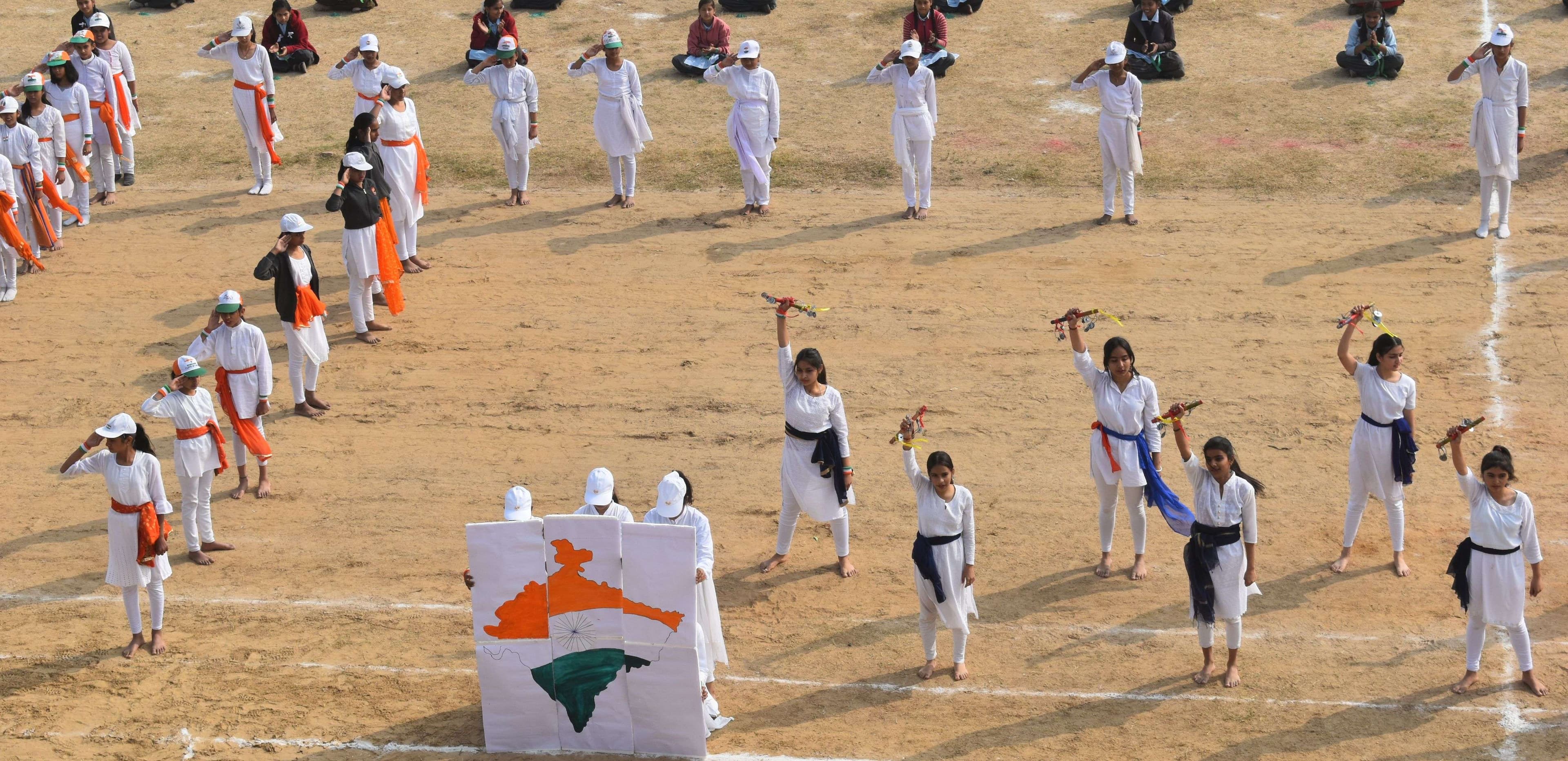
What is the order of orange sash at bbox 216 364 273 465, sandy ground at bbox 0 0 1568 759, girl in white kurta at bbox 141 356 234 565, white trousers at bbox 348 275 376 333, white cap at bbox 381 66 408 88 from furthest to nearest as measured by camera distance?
white cap at bbox 381 66 408 88
white trousers at bbox 348 275 376 333
orange sash at bbox 216 364 273 465
girl in white kurta at bbox 141 356 234 565
sandy ground at bbox 0 0 1568 759

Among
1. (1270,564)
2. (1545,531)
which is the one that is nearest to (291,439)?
(1270,564)

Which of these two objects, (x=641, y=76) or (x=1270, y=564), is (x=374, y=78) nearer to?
(x=641, y=76)

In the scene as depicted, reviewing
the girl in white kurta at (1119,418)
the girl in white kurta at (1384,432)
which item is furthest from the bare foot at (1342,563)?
the girl in white kurta at (1119,418)

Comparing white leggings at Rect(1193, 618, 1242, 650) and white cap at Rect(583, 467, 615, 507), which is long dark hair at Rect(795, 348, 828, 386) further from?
white leggings at Rect(1193, 618, 1242, 650)

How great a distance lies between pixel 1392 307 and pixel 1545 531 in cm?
405

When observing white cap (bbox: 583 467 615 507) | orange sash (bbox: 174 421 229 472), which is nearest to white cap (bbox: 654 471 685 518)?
white cap (bbox: 583 467 615 507)

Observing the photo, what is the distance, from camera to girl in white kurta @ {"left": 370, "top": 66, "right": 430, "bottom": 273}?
16.4 meters

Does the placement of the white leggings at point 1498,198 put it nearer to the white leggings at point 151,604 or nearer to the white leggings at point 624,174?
the white leggings at point 624,174

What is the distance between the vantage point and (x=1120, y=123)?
683 inches

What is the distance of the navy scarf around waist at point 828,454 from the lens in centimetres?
1140

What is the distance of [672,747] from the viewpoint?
9.79 metres

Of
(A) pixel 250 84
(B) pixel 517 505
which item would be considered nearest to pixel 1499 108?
(B) pixel 517 505

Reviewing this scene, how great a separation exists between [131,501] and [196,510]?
5.19 ft

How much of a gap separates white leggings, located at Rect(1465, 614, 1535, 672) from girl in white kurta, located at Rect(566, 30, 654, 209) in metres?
11.3
